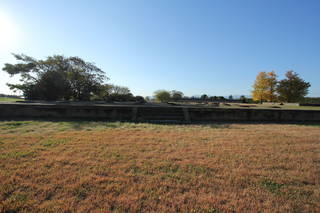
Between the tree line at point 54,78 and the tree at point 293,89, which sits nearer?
the tree line at point 54,78

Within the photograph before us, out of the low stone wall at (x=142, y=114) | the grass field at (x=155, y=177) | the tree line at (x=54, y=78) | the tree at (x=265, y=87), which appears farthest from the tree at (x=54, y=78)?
the tree at (x=265, y=87)

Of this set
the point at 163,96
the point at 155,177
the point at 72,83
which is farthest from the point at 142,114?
the point at 163,96

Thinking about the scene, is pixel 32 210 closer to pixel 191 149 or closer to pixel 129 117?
pixel 191 149

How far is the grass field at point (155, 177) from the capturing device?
1.43 m

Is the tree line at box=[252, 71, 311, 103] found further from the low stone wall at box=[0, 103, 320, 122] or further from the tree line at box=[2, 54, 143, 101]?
the tree line at box=[2, 54, 143, 101]

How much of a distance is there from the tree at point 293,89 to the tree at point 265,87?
1171 millimetres

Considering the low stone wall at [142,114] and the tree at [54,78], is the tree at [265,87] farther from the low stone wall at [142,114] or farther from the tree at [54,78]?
the tree at [54,78]

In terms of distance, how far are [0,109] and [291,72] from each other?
1615 inches

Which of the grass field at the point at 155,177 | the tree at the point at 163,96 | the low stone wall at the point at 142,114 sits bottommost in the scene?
the grass field at the point at 155,177

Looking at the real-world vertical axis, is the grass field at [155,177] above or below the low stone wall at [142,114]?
below

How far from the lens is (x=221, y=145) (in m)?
3.26

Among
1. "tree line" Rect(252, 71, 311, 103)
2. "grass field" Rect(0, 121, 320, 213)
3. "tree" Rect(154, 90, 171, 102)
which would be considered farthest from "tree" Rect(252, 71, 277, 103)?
"grass field" Rect(0, 121, 320, 213)

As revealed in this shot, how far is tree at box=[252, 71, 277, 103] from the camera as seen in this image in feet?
86.3

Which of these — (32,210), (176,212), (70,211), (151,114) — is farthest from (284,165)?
(151,114)
